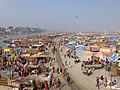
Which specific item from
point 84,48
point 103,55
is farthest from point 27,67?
point 84,48

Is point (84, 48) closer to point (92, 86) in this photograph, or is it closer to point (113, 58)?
point (113, 58)

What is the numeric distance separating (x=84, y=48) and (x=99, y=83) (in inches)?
905

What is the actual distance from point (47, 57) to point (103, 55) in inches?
309

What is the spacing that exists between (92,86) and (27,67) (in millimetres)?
7796

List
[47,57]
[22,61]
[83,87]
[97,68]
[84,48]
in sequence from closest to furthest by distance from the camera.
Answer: [83,87] → [97,68] → [22,61] → [47,57] → [84,48]

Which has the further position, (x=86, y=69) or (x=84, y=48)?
(x=84, y=48)

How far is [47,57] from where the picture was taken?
1097 inches

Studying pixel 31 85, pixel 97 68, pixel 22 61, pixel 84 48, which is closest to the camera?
pixel 31 85

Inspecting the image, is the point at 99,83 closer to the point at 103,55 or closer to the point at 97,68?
A: the point at 97,68

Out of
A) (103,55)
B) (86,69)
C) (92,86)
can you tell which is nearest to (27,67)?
(86,69)

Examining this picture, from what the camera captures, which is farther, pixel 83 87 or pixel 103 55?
pixel 103 55

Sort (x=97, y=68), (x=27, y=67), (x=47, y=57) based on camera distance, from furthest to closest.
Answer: (x=47, y=57)
(x=97, y=68)
(x=27, y=67)

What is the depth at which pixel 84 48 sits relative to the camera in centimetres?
4016

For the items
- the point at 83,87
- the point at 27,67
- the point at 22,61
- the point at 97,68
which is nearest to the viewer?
the point at 83,87
